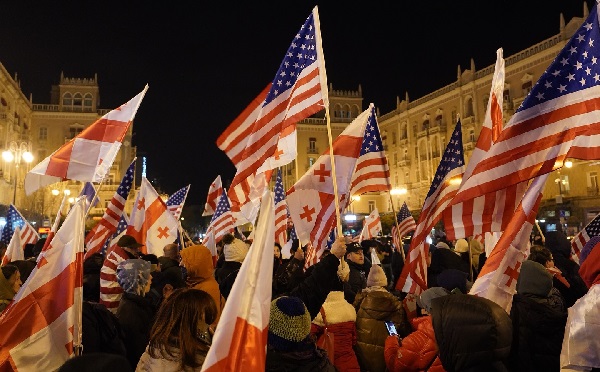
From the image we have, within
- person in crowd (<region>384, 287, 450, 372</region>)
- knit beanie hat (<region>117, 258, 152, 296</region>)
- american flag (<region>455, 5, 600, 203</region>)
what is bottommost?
person in crowd (<region>384, 287, 450, 372</region>)

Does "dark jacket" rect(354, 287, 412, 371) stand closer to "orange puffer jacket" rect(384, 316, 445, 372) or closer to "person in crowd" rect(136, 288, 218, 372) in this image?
"orange puffer jacket" rect(384, 316, 445, 372)

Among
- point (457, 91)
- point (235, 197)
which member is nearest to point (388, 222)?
point (457, 91)

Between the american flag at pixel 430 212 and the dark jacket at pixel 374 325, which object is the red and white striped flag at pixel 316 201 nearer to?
the american flag at pixel 430 212

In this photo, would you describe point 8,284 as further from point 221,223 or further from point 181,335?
point 221,223

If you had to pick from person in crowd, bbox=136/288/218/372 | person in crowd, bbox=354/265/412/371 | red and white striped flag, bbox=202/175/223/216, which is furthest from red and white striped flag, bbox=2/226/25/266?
person in crowd, bbox=136/288/218/372

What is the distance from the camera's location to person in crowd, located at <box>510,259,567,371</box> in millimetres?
3684

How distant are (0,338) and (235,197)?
385cm

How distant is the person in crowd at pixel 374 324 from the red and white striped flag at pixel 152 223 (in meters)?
5.12

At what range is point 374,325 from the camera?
4.84m

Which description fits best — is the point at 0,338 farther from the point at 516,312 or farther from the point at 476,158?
the point at 476,158

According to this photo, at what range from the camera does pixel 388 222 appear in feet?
135

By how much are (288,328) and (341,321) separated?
2.01 meters

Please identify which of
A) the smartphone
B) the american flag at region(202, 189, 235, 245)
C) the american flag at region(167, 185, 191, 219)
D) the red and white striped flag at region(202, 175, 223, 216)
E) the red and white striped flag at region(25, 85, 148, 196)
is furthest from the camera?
the american flag at region(167, 185, 191, 219)

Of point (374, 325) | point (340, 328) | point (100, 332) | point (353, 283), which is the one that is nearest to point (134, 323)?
point (100, 332)
